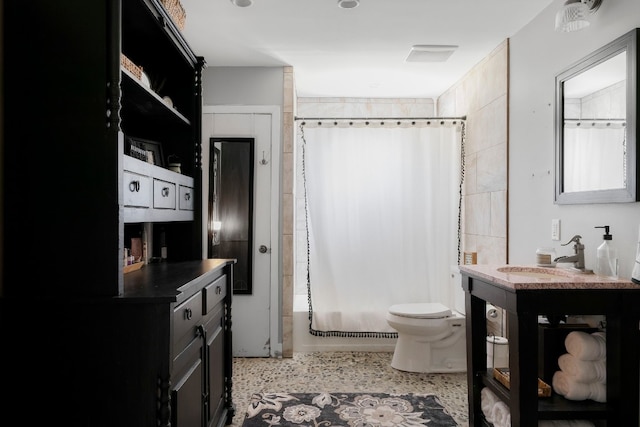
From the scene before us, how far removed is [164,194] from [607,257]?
6.54 ft

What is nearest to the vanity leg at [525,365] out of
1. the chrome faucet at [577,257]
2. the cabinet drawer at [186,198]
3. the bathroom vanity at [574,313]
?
the bathroom vanity at [574,313]

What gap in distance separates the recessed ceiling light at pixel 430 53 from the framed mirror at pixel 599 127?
1004 millimetres

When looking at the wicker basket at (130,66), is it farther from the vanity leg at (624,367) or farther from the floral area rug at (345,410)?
the vanity leg at (624,367)

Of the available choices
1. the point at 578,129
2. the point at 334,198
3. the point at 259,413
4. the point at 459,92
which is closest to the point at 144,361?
the point at 259,413

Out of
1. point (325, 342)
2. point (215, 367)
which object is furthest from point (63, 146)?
point (325, 342)

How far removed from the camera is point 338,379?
3.16 meters

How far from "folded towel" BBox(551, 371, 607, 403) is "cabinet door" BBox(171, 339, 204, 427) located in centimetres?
156

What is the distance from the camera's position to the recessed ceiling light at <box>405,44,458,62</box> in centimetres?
323

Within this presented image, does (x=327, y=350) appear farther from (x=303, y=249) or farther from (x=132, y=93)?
(x=132, y=93)

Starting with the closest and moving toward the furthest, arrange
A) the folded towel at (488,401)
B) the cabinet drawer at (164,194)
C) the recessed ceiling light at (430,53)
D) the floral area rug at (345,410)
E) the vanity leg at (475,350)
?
the cabinet drawer at (164,194)
the folded towel at (488,401)
the vanity leg at (475,350)
the floral area rug at (345,410)
the recessed ceiling light at (430,53)

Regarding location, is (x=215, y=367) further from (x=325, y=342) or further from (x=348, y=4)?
→ (x=348, y=4)

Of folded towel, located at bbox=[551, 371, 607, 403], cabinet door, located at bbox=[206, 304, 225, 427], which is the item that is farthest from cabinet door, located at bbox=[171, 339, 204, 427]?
folded towel, located at bbox=[551, 371, 607, 403]

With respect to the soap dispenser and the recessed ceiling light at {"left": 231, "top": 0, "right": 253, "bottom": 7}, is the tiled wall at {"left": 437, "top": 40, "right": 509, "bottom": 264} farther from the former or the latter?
the recessed ceiling light at {"left": 231, "top": 0, "right": 253, "bottom": 7}

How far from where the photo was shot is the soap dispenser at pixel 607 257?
1998 millimetres
